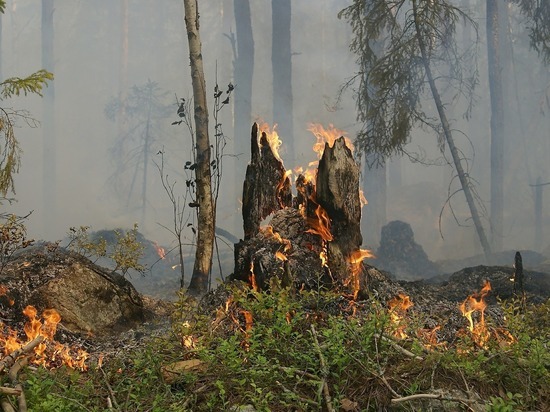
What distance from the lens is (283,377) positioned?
14.1 ft

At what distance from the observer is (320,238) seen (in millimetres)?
7070

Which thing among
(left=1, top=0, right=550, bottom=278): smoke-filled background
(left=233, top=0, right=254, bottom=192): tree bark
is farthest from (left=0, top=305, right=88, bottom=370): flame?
(left=1, top=0, right=550, bottom=278): smoke-filled background

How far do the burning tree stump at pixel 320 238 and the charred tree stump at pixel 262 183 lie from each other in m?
0.48

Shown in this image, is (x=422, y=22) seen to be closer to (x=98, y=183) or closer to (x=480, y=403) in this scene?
(x=480, y=403)

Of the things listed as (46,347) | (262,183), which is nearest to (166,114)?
(262,183)

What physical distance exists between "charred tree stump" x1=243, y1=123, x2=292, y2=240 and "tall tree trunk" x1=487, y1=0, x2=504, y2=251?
17.7 metres

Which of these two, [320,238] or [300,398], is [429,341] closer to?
[300,398]

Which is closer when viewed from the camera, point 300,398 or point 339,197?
point 300,398

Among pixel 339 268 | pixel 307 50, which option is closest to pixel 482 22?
pixel 307 50

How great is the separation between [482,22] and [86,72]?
4313 centimetres

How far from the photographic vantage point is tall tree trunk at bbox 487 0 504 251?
23578 mm

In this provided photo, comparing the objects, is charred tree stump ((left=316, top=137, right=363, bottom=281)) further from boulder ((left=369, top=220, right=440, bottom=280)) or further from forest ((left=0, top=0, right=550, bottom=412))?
boulder ((left=369, top=220, right=440, bottom=280))

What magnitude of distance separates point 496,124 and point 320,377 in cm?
2258

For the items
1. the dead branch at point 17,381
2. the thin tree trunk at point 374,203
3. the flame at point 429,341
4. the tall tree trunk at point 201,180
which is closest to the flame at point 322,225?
the flame at point 429,341
